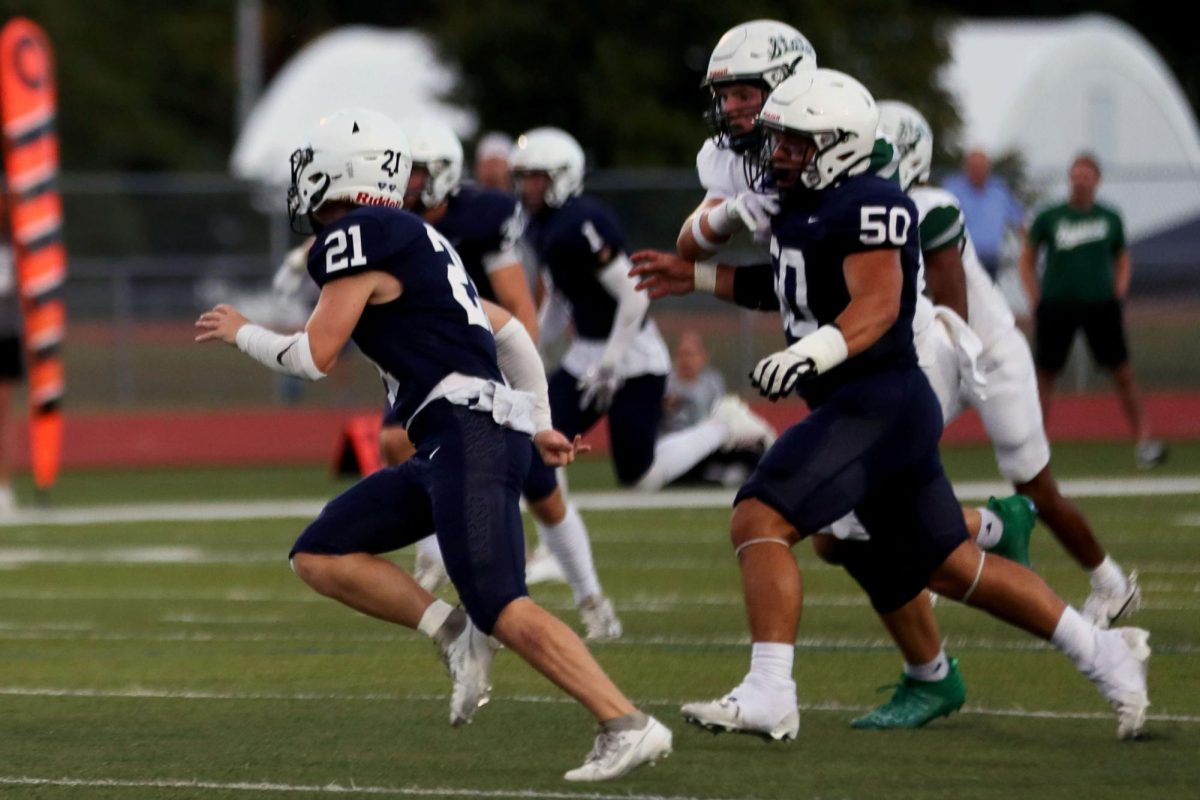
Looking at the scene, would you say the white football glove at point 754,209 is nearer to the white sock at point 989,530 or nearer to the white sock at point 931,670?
the white sock at point 931,670

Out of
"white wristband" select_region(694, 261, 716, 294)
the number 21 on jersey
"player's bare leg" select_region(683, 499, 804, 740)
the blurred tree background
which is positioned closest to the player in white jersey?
"white wristband" select_region(694, 261, 716, 294)

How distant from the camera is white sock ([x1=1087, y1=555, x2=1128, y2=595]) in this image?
7.03 meters

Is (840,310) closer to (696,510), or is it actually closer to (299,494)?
(696,510)

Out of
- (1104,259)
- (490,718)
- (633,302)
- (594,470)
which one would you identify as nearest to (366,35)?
(594,470)

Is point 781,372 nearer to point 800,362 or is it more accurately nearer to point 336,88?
point 800,362

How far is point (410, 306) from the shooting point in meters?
5.12

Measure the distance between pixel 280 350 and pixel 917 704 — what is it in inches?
72.1

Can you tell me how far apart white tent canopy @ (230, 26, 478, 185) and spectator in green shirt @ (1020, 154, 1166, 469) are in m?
16.7

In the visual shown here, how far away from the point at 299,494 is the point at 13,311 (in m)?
1.96

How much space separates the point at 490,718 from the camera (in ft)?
19.2

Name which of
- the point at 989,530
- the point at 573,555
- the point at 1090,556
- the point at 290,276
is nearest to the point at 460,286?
the point at 989,530

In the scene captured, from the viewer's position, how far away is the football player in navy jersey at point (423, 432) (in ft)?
16.1

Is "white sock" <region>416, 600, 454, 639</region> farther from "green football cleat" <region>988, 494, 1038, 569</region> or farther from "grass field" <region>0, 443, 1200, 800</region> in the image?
"green football cleat" <region>988, 494, 1038, 569</region>

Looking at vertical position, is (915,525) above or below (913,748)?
above
